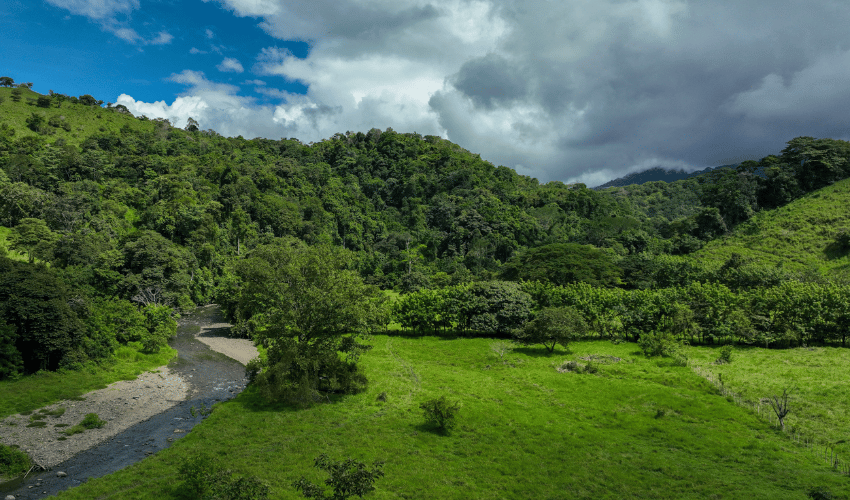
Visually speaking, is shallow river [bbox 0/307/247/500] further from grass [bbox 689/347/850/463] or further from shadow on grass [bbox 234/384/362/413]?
grass [bbox 689/347/850/463]

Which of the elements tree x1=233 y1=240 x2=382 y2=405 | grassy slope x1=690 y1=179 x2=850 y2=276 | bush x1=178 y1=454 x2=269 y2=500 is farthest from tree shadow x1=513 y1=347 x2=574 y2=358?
grassy slope x1=690 y1=179 x2=850 y2=276

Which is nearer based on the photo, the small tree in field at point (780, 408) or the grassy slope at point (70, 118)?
the small tree in field at point (780, 408)

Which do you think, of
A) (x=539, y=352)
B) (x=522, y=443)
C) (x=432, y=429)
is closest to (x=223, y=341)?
(x=432, y=429)

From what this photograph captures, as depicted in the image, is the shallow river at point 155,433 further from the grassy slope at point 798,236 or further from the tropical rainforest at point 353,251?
the grassy slope at point 798,236

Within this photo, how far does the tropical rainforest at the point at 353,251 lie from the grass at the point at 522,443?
5.31 metres

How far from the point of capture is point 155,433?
2684cm

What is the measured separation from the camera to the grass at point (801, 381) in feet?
86.3

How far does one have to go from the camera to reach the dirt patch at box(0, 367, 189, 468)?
23641mm

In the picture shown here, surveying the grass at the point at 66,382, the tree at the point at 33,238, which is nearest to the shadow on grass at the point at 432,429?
the grass at the point at 66,382

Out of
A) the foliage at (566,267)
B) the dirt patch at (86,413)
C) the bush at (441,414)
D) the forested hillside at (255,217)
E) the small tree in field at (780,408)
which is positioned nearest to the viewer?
the dirt patch at (86,413)

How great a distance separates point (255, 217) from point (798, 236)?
410 feet

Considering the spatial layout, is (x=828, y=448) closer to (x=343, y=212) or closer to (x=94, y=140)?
(x=343, y=212)

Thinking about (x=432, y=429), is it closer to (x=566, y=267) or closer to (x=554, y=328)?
(x=554, y=328)

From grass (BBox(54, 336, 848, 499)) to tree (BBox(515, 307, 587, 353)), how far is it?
668cm
